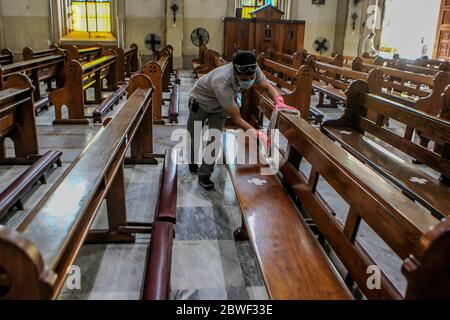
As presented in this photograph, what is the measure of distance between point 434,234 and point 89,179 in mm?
1334

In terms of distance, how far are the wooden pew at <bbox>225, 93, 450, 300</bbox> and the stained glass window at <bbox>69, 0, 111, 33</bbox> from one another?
514 inches

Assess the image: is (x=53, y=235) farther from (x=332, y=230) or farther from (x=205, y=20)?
(x=205, y=20)

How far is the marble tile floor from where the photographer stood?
2.37 metres

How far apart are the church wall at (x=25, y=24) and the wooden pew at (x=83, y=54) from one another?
3.71 metres

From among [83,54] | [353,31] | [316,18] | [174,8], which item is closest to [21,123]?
[83,54]

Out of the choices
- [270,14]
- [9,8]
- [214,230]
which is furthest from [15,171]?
[9,8]

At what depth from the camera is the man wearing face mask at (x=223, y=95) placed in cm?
320

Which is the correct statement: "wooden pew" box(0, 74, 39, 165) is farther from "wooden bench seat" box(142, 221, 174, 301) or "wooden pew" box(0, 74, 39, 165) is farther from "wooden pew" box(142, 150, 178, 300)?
"wooden bench seat" box(142, 221, 174, 301)

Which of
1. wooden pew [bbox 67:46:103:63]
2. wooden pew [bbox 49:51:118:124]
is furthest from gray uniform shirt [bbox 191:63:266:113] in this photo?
wooden pew [bbox 67:46:103:63]

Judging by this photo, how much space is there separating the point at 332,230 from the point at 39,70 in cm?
743

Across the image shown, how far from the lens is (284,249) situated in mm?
2090

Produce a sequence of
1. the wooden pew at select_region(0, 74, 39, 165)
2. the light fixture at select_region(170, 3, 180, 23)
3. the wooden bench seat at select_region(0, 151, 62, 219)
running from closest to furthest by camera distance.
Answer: the wooden bench seat at select_region(0, 151, 62, 219) → the wooden pew at select_region(0, 74, 39, 165) → the light fixture at select_region(170, 3, 180, 23)

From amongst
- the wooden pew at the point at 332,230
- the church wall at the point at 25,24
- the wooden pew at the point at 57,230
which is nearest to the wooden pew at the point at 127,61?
the church wall at the point at 25,24

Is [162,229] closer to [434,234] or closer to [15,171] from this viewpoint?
[434,234]
